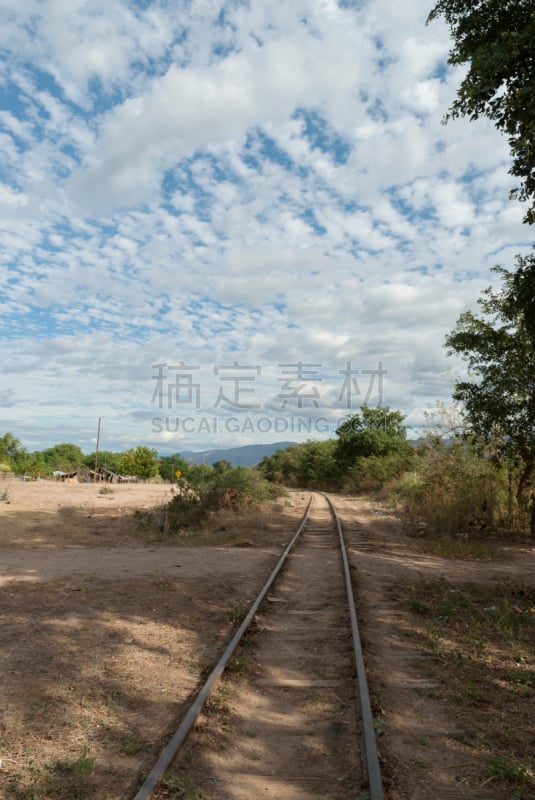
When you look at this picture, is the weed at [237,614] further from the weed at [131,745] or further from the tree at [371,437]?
the tree at [371,437]

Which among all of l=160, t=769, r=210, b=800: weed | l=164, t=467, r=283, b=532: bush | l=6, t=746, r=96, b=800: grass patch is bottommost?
l=6, t=746, r=96, b=800: grass patch

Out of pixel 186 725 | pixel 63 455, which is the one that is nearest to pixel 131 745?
pixel 186 725

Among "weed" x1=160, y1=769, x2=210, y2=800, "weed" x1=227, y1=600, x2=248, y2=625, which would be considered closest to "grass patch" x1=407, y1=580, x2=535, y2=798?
"weed" x1=160, y1=769, x2=210, y2=800

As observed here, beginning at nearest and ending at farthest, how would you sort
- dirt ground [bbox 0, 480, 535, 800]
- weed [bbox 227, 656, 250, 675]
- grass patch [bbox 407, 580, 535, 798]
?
dirt ground [bbox 0, 480, 535, 800] → grass patch [bbox 407, 580, 535, 798] → weed [bbox 227, 656, 250, 675]

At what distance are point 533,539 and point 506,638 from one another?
389 inches

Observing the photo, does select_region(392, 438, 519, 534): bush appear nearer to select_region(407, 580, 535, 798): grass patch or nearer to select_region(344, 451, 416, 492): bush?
select_region(407, 580, 535, 798): grass patch

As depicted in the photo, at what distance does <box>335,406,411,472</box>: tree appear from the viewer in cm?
5241

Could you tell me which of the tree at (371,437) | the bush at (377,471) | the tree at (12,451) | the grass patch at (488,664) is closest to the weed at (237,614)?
the grass patch at (488,664)

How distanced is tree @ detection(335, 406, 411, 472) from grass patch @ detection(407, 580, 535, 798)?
135 feet

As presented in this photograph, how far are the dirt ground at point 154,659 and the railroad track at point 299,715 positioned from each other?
7.1 inches

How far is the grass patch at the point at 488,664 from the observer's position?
12.9 ft

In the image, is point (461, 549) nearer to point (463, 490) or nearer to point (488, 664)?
point (463, 490)

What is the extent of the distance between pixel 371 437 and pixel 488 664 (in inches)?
1910

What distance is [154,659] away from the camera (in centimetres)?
581
